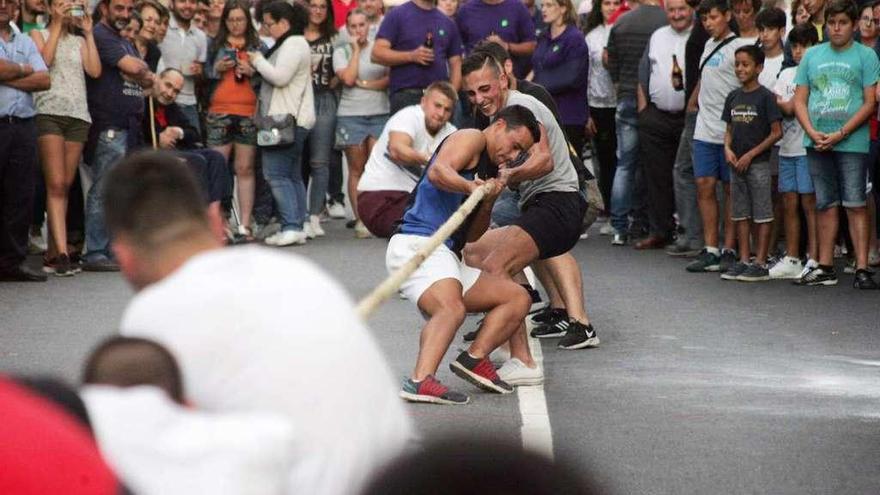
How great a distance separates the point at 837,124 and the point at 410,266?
739 centimetres

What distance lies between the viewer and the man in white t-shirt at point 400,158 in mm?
11055

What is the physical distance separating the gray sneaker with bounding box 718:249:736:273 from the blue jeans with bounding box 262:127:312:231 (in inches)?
148

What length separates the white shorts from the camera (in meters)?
8.12

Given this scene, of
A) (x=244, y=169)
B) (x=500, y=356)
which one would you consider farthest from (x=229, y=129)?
(x=500, y=356)

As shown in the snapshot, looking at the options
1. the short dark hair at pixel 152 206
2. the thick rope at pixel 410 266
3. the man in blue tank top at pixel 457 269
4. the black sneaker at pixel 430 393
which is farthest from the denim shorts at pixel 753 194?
the short dark hair at pixel 152 206

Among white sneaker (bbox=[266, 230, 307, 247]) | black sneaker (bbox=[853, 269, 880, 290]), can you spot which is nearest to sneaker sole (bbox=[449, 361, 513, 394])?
black sneaker (bbox=[853, 269, 880, 290])

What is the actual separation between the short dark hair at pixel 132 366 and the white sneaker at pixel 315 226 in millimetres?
12269

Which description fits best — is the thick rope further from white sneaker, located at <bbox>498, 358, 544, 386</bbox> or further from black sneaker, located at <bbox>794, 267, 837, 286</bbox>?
black sneaker, located at <bbox>794, 267, 837, 286</bbox>

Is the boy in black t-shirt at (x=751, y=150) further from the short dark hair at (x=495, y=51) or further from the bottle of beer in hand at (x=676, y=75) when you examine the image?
the short dark hair at (x=495, y=51)

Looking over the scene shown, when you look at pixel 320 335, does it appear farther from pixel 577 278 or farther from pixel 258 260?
pixel 577 278

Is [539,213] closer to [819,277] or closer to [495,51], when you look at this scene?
[495,51]

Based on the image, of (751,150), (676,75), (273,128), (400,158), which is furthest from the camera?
(273,128)

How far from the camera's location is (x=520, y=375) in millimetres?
8547

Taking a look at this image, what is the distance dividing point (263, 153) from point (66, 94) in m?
2.83
